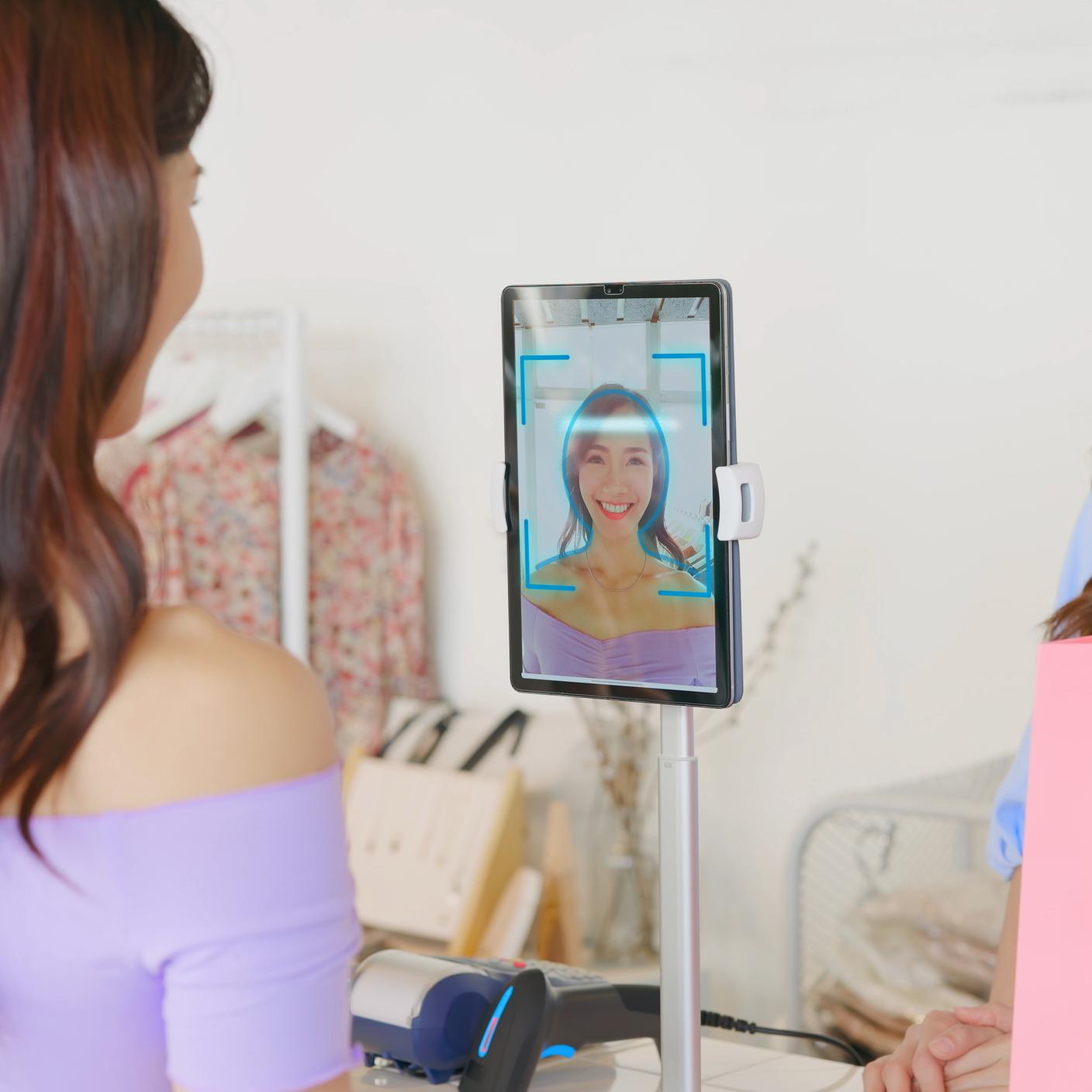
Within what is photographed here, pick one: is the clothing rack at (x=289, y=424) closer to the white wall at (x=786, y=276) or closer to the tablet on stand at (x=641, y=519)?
the white wall at (x=786, y=276)

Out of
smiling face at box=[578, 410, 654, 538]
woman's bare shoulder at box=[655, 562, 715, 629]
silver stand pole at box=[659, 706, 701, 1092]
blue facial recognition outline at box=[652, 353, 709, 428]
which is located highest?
blue facial recognition outline at box=[652, 353, 709, 428]

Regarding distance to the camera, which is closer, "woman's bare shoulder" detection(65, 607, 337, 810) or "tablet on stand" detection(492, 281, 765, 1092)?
"woman's bare shoulder" detection(65, 607, 337, 810)

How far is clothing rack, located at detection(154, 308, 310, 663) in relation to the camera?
272cm

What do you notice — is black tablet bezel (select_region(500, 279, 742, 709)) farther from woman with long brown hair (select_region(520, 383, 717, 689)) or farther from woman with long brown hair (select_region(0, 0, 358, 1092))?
woman with long brown hair (select_region(0, 0, 358, 1092))

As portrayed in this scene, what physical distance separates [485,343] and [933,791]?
1264mm

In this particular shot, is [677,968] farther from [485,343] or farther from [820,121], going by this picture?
[485,343]

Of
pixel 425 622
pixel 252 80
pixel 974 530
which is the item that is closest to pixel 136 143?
pixel 974 530

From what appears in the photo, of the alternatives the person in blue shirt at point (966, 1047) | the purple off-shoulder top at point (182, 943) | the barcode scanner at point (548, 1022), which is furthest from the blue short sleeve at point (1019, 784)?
the purple off-shoulder top at point (182, 943)

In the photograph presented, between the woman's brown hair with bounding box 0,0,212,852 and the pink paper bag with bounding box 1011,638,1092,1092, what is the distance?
0.39 metres

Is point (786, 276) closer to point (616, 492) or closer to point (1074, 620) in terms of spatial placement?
point (1074, 620)

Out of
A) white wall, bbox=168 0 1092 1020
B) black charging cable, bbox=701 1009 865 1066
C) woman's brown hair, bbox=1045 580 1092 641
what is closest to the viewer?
woman's brown hair, bbox=1045 580 1092 641

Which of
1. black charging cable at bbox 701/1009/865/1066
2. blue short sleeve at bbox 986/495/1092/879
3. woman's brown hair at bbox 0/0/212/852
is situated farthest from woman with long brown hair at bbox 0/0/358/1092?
blue short sleeve at bbox 986/495/1092/879

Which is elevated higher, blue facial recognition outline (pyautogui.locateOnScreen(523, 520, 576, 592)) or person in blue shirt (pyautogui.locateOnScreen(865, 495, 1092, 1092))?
blue facial recognition outline (pyautogui.locateOnScreen(523, 520, 576, 592))

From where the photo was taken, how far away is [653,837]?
9.24 ft
